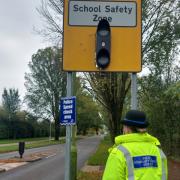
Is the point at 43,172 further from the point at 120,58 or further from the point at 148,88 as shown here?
the point at 120,58

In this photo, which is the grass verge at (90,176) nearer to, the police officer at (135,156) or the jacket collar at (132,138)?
the police officer at (135,156)

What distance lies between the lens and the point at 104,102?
2828 centimetres

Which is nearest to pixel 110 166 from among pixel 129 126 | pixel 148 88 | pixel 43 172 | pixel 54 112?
pixel 129 126

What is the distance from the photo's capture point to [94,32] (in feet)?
31.3

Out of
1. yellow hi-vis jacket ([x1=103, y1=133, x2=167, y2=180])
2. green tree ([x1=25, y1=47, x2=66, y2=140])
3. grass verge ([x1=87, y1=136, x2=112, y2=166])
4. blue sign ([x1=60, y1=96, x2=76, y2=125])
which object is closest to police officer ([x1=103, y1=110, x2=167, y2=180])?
yellow hi-vis jacket ([x1=103, y1=133, x2=167, y2=180])

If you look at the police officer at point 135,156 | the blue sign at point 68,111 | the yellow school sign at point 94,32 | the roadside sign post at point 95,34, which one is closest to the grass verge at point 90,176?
the blue sign at point 68,111

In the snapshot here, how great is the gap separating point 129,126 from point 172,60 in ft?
87.6

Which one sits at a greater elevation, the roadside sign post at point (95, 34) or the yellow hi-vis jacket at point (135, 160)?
the roadside sign post at point (95, 34)

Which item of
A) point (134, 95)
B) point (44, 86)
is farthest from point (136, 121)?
point (44, 86)

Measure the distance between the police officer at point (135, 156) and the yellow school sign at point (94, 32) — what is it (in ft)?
15.0

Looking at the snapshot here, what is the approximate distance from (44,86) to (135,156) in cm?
7729

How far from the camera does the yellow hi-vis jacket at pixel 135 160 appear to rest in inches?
185

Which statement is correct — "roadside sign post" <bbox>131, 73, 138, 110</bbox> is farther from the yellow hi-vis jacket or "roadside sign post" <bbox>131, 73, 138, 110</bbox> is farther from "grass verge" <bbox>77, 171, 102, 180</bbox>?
"grass verge" <bbox>77, 171, 102, 180</bbox>

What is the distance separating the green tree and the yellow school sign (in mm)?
70309
